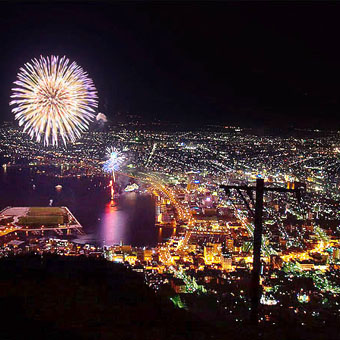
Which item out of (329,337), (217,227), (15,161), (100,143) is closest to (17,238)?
(217,227)

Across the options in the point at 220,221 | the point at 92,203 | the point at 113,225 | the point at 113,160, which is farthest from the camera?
the point at 113,160

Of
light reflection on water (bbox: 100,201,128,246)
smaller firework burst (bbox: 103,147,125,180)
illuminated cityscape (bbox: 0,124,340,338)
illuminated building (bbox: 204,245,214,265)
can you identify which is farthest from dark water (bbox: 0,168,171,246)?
smaller firework burst (bbox: 103,147,125,180)

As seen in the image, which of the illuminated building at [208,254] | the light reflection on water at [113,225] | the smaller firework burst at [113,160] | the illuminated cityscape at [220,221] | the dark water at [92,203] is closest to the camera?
the illuminated cityscape at [220,221]

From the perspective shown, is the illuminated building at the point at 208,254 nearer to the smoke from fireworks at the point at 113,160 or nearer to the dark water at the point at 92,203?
the dark water at the point at 92,203

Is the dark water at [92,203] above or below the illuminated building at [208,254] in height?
above

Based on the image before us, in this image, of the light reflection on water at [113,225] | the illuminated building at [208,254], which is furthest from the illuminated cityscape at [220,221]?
the light reflection on water at [113,225]

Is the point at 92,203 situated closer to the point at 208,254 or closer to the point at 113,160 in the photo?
the point at 113,160

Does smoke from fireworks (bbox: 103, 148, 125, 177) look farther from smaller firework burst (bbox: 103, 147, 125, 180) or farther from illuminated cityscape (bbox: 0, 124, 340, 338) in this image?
illuminated cityscape (bbox: 0, 124, 340, 338)

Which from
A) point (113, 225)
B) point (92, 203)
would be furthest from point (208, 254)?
point (92, 203)

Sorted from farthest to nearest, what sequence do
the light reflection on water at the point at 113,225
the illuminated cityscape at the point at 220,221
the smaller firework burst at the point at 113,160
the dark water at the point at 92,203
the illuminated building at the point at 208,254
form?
the smaller firework burst at the point at 113,160, the dark water at the point at 92,203, the light reflection on water at the point at 113,225, the illuminated building at the point at 208,254, the illuminated cityscape at the point at 220,221
